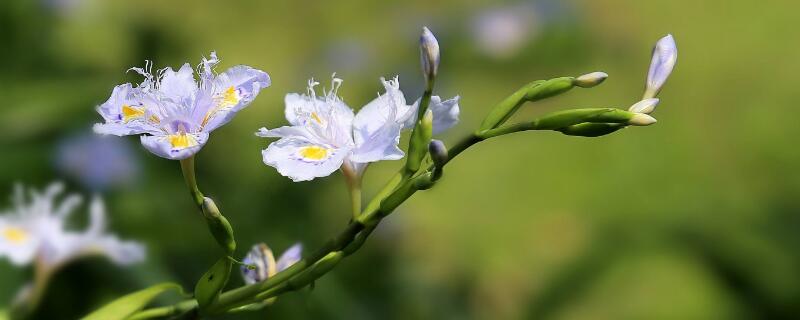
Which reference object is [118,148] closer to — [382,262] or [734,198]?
[382,262]

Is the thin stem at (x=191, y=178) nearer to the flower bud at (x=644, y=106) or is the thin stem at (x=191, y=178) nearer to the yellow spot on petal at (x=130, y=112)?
the yellow spot on petal at (x=130, y=112)

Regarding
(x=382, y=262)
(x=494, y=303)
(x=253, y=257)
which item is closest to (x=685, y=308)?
(x=494, y=303)

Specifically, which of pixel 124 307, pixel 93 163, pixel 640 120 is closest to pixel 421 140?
pixel 640 120

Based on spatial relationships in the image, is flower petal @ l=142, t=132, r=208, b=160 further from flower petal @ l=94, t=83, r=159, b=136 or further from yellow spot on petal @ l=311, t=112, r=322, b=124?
yellow spot on petal @ l=311, t=112, r=322, b=124

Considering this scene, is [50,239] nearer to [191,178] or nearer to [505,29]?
[191,178]

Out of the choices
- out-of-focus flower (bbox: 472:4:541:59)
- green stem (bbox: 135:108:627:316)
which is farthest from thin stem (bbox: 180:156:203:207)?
out-of-focus flower (bbox: 472:4:541:59)

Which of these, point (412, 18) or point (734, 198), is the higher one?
point (412, 18)

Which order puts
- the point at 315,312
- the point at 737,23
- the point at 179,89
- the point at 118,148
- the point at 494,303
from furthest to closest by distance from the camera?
the point at 737,23
the point at 494,303
the point at 118,148
the point at 315,312
the point at 179,89
